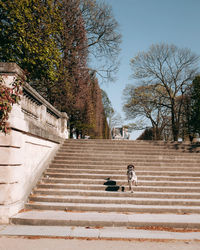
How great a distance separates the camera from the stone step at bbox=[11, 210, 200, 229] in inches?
225

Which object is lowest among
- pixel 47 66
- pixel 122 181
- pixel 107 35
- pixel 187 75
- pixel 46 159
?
pixel 122 181

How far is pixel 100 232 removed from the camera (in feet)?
17.4

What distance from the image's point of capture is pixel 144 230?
5.50 meters

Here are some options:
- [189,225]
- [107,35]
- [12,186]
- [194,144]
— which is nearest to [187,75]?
[107,35]

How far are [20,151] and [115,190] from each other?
13.2 feet

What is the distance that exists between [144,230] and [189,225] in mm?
1288

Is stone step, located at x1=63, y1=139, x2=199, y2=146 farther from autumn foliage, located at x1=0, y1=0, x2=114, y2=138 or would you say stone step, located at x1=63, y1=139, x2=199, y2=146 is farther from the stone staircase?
autumn foliage, located at x1=0, y1=0, x2=114, y2=138

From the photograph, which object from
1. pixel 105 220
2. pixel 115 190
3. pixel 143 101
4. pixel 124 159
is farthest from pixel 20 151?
pixel 143 101

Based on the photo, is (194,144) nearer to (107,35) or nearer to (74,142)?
(74,142)

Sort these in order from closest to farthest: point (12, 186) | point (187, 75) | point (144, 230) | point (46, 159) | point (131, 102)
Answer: point (144, 230) < point (12, 186) < point (46, 159) < point (187, 75) < point (131, 102)

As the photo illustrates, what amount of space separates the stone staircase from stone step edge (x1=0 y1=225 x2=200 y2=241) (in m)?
0.21

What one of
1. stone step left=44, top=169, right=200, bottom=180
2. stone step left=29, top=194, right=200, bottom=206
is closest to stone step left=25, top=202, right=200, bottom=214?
stone step left=29, top=194, right=200, bottom=206

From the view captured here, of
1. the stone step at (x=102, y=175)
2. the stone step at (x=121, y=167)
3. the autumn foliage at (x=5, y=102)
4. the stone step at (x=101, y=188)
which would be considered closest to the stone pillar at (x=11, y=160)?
the autumn foliage at (x=5, y=102)

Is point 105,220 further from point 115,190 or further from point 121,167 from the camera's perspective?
point 121,167
